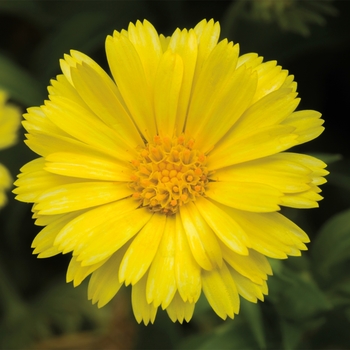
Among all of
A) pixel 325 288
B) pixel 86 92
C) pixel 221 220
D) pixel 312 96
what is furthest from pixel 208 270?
pixel 312 96

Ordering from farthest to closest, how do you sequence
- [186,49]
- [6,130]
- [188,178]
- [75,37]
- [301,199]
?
1. [75,37]
2. [6,130]
3. [188,178]
4. [186,49]
5. [301,199]

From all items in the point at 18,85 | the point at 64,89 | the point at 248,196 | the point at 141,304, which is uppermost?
the point at 18,85

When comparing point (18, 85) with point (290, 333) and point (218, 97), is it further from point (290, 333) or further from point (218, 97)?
point (290, 333)

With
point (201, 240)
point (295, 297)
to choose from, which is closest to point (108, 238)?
point (201, 240)

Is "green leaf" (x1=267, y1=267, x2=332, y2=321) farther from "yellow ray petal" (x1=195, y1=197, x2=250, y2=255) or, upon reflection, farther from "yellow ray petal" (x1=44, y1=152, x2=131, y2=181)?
"yellow ray petal" (x1=44, y1=152, x2=131, y2=181)

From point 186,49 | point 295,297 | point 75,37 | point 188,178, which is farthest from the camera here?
point 75,37

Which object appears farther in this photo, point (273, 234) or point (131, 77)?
point (131, 77)

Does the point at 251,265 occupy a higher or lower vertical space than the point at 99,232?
lower
